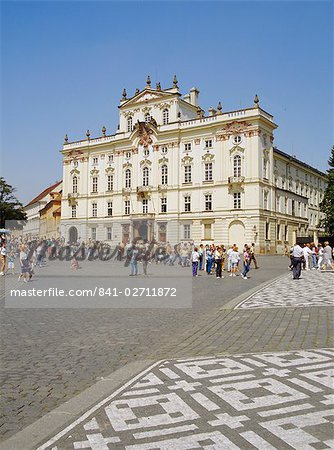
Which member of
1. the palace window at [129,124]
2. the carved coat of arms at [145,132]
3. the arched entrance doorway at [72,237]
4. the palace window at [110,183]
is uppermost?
the palace window at [129,124]

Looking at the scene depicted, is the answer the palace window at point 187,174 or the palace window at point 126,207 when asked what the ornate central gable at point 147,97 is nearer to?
the palace window at point 187,174

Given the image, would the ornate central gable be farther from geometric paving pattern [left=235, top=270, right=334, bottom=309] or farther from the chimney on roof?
geometric paving pattern [left=235, top=270, right=334, bottom=309]

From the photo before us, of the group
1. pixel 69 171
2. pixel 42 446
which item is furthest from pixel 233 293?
pixel 69 171

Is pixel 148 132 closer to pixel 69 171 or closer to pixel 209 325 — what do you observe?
pixel 69 171

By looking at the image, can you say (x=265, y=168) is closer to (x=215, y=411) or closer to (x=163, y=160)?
(x=163, y=160)

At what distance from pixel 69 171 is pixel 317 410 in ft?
240

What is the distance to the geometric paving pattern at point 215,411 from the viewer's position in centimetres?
381

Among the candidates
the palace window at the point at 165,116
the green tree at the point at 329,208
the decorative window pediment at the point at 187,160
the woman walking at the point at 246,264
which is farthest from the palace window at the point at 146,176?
the woman walking at the point at 246,264

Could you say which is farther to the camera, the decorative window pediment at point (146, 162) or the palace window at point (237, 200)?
the decorative window pediment at point (146, 162)

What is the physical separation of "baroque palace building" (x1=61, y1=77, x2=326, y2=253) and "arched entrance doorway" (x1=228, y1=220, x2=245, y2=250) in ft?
0.41

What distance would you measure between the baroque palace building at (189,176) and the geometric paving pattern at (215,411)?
4532cm

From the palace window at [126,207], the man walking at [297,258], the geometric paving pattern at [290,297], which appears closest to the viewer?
the geometric paving pattern at [290,297]

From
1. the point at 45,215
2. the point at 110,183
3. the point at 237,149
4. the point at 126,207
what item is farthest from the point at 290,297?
the point at 45,215

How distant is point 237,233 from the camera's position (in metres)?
57.2
